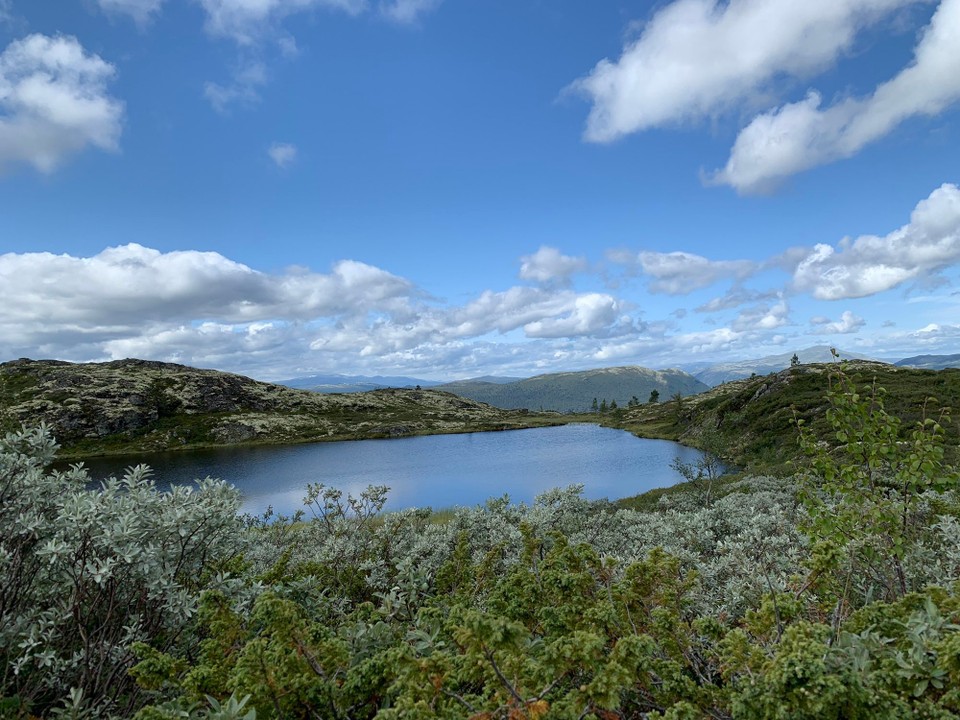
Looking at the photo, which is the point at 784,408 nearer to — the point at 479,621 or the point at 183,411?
the point at 479,621

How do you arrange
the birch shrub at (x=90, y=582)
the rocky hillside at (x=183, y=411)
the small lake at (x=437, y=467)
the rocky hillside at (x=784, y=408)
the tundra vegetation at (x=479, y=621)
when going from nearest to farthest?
the tundra vegetation at (x=479, y=621), the birch shrub at (x=90, y=582), the small lake at (x=437, y=467), the rocky hillside at (x=784, y=408), the rocky hillside at (x=183, y=411)

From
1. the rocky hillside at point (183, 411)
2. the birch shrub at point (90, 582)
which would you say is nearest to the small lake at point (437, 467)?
the rocky hillside at point (183, 411)

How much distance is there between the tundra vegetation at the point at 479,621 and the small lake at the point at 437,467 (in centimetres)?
3089

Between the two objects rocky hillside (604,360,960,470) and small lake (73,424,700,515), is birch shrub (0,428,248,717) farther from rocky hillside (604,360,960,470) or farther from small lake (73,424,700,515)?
rocky hillside (604,360,960,470)

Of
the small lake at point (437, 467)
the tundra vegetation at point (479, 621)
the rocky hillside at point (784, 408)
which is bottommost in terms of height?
the small lake at point (437, 467)

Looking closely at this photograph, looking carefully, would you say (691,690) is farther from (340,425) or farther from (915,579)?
(340,425)

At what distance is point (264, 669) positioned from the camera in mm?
4051

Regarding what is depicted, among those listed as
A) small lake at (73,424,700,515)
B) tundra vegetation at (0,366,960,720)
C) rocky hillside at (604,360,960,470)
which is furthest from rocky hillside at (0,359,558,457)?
tundra vegetation at (0,366,960,720)

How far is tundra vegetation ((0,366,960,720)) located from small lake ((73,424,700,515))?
3089 centimetres

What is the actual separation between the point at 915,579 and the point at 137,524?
11.2 m

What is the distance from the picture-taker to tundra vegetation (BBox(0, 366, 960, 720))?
136 inches

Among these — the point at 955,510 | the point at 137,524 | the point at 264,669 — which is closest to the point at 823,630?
the point at 264,669

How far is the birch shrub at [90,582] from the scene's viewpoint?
18.7 feet

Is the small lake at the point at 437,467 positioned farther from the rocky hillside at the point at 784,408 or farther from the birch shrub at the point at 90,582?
the birch shrub at the point at 90,582
